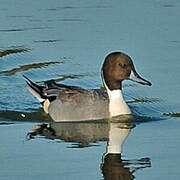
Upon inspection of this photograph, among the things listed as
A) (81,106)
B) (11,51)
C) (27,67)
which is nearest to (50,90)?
(81,106)

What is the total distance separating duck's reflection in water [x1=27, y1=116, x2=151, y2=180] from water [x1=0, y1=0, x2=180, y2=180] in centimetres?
1

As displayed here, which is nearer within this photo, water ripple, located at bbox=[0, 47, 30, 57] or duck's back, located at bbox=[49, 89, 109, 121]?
duck's back, located at bbox=[49, 89, 109, 121]

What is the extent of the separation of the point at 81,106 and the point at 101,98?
303 mm

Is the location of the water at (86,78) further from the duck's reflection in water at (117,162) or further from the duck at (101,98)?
the duck at (101,98)

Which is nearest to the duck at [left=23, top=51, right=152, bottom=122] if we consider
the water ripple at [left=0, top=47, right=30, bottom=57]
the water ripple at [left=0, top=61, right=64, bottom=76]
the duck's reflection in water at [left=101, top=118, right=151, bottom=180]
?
the duck's reflection in water at [left=101, top=118, right=151, bottom=180]

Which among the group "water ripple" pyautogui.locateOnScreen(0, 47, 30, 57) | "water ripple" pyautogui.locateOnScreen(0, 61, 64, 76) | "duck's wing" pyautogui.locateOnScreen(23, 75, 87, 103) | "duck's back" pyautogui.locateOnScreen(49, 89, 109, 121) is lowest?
"duck's back" pyautogui.locateOnScreen(49, 89, 109, 121)

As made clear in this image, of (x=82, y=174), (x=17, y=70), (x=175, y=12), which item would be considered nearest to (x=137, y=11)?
(x=175, y=12)

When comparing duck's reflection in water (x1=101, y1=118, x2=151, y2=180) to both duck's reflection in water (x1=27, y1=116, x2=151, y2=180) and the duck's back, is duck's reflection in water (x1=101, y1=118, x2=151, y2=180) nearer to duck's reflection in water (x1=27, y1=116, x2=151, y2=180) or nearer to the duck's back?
duck's reflection in water (x1=27, y1=116, x2=151, y2=180)

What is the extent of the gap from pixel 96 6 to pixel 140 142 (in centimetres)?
896

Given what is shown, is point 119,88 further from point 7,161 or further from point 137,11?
point 137,11

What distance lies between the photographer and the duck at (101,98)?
14.1 metres

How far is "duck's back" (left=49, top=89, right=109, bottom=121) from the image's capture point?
1406cm

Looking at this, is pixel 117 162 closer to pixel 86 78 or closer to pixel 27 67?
pixel 86 78

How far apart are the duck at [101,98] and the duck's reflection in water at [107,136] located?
133 mm
